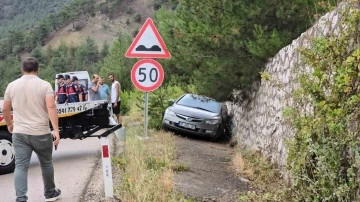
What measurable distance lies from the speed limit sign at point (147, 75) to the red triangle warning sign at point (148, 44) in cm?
20

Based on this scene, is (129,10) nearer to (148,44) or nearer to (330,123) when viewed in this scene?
(148,44)

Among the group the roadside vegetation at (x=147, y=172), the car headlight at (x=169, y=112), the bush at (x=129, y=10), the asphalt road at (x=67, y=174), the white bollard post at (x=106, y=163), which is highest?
the bush at (x=129, y=10)

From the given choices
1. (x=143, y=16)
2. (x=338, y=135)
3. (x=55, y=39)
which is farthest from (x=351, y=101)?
(x=55, y=39)

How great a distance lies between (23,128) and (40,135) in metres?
0.21

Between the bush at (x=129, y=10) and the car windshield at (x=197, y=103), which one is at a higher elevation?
the bush at (x=129, y=10)

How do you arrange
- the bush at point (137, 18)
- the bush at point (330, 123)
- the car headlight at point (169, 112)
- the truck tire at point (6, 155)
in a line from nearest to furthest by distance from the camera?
1. the bush at point (330, 123)
2. the truck tire at point (6, 155)
3. the car headlight at point (169, 112)
4. the bush at point (137, 18)

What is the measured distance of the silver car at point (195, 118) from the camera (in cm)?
1439

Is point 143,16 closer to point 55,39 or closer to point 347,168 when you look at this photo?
point 55,39

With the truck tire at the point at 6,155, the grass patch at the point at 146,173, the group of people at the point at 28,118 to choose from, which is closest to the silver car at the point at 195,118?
the grass patch at the point at 146,173

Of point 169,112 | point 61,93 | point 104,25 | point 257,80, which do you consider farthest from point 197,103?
point 104,25

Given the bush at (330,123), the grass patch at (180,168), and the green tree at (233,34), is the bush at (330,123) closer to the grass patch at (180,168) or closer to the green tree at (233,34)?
the grass patch at (180,168)

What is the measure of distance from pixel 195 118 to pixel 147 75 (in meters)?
5.20

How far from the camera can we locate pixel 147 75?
9492 mm

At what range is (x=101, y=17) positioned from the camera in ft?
379
